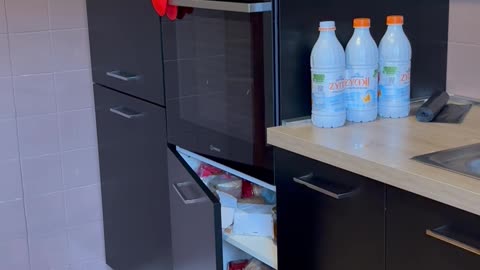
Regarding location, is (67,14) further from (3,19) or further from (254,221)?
(254,221)

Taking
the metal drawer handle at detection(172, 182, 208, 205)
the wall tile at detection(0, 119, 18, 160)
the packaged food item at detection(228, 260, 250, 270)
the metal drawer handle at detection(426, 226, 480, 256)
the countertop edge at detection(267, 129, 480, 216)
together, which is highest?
the countertop edge at detection(267, 129, 480, 216)

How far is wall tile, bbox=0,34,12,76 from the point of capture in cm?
246

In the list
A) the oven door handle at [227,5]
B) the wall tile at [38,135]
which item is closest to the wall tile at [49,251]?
the wall tile at [38,135]

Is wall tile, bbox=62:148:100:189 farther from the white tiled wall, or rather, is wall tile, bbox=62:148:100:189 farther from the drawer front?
the drawer front

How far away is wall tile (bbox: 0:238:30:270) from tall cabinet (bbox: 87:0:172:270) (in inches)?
12.2

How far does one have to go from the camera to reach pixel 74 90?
262 cm

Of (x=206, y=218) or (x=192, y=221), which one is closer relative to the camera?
(x=206, y=218)

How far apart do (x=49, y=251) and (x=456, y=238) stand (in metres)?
1.85

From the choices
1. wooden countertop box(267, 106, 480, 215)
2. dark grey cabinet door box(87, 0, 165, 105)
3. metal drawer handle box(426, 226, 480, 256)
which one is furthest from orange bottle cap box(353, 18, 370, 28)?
dark grey cabinet door box(87, 0, 165, 105)

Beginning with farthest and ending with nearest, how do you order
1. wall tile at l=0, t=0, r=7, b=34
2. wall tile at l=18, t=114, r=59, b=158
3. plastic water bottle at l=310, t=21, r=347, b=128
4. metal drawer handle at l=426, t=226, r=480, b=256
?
wall tile at l=18, t=114, r=59, b=158
wall tile at l=0, t=0, r=7, b=34
plastic water bottle at l=310, t=21, r=347, b=128
metal drawer handle at l=426, t=226, r=480, b=256

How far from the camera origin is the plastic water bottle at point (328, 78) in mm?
1575

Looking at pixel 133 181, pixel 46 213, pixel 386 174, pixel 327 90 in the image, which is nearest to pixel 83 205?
pixel 46 213

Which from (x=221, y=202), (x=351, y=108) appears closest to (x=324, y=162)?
(x=351, y=108)

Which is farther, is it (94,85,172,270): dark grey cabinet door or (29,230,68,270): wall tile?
(29,230,68,270): wall tile
